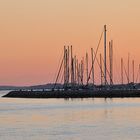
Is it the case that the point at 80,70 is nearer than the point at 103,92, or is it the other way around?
the point at 103,92

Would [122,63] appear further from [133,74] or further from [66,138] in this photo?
[66,138]

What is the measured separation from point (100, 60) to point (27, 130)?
8014cm

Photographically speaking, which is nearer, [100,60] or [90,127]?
[90,127]

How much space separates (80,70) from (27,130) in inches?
3606

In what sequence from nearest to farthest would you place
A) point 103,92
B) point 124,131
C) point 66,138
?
point 66,138
point 124,131
point 103,92

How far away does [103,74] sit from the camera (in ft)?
405

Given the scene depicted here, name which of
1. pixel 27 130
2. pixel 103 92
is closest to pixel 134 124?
pixel 27 130

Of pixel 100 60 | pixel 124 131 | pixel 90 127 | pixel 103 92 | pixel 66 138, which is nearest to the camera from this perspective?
pixel 66 138

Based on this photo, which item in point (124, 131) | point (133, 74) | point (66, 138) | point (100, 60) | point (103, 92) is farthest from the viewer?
point (133, 74)

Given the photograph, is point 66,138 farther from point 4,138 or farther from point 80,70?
point 80,70

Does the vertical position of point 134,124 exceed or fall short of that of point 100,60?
it falls short

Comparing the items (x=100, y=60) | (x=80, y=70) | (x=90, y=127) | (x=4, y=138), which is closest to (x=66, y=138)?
(x=4, y=138)

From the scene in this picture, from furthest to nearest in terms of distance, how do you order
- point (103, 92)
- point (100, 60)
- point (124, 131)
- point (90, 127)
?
point (100, 60), point (103, 92), point (90, 127), point (124, 131)

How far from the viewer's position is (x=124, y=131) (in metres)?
53.6
